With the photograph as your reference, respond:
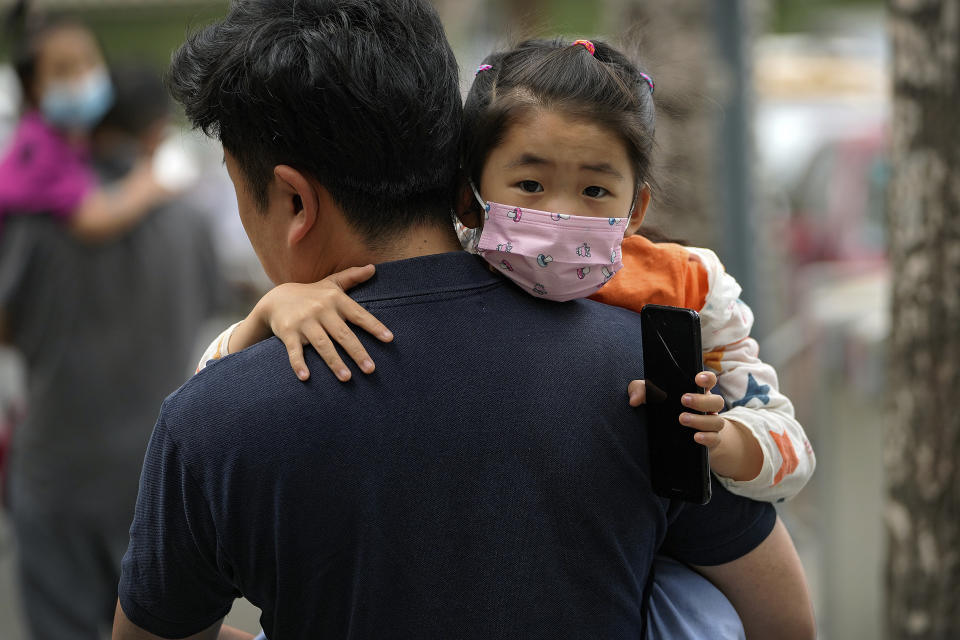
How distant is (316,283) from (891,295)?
179 cm

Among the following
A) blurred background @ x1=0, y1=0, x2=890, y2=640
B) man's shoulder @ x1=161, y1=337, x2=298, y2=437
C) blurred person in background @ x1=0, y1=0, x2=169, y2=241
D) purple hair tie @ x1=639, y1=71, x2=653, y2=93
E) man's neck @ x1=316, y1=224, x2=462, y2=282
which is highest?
purple hair tie @ x1=639, y1=71, x2=653, y2=93

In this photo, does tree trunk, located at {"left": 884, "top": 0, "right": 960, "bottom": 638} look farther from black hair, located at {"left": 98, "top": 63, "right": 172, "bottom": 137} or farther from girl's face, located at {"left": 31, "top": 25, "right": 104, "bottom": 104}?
girl's face, located at {"left": 31, "top": 25, "right": 104, "bottom": 104}

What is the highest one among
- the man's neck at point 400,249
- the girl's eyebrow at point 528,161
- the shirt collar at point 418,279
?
the girl's eyebrow at point 528,161

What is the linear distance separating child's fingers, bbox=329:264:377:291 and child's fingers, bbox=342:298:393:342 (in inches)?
1.4

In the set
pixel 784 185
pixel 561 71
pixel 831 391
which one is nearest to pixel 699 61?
pixel 831 391

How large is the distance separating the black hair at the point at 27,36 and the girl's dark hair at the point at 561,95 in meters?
2.91

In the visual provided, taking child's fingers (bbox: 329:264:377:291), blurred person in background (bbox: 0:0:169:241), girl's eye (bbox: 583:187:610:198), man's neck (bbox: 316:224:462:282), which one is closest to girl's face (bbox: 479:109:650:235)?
girl's eye (bbox: 583:187:610:198)

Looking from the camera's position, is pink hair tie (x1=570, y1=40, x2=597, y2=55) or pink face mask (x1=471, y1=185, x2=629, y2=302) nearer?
pink face mask (x1=471, y1=185, x2=629, y2=302)

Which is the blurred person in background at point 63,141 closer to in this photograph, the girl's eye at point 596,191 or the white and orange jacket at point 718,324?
the white and orange jacket at point 718,324

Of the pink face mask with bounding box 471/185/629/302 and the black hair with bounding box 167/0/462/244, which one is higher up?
the black hair with bounding box 167/0/462/244

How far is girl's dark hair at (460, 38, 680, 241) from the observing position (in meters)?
1.57

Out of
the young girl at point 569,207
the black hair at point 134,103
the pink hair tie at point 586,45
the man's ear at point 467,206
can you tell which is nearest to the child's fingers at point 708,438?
the young girl at point 569,207

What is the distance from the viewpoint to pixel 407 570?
1426mm

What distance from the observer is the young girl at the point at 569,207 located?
1.55m
